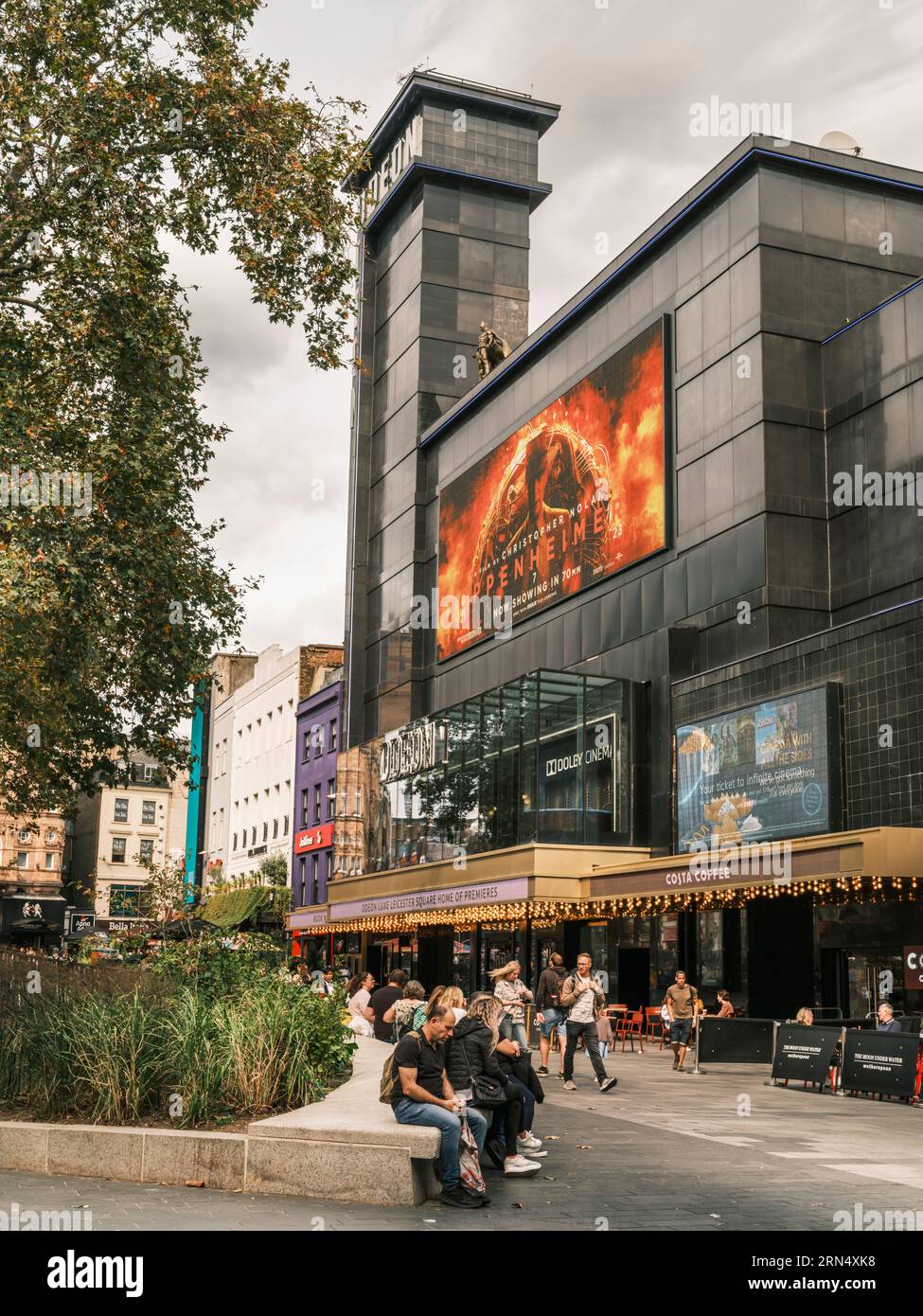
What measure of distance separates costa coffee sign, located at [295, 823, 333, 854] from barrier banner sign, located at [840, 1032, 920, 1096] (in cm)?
3814

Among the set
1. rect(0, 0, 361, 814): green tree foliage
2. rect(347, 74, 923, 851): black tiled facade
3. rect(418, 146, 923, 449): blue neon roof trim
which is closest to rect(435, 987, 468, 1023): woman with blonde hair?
rect(0, 0, 361, 814): green tree foliage

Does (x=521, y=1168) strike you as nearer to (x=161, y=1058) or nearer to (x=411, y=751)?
(x=161, y=1058)

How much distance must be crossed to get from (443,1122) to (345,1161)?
73 centimetres

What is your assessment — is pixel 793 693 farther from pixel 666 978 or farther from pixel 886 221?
pixel 886 221

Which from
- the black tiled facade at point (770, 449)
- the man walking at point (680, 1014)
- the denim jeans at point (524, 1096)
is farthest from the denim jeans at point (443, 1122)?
the black tiled facade at point (770, 449)

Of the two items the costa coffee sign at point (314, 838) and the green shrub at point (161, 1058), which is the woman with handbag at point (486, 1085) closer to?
the green shrub at point (161, 1058)

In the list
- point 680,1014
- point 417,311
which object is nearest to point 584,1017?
point 680,1014

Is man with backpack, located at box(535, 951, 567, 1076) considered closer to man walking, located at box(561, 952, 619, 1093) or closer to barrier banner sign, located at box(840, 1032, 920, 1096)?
man walking, located at box(561, 952, 619, 1093)

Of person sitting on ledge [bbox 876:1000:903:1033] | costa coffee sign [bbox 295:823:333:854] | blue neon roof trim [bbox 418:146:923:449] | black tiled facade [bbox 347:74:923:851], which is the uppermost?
blue neon roof trim [bbox 418:146:923:449]

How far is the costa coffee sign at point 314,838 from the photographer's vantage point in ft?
184

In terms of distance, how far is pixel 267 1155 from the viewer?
9.28 metres

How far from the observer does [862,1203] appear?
9266 millimetres

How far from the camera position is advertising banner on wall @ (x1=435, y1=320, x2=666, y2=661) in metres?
31.7

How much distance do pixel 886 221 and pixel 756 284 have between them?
4079mm
